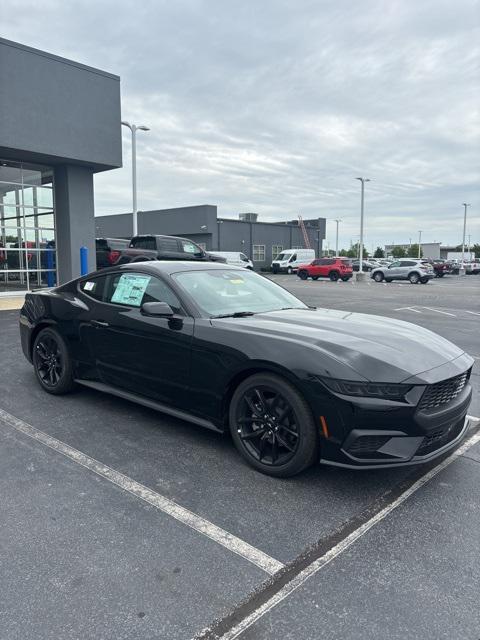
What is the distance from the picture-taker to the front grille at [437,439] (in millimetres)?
2945

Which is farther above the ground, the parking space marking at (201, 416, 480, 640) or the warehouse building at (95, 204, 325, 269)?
the warehouse building at (95, 204, 325, 269)

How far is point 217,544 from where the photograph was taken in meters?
2.56

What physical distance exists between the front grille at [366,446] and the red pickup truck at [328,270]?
3063 cm

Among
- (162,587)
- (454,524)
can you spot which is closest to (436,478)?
(454,524)

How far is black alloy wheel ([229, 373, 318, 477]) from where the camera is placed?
10.1 ft

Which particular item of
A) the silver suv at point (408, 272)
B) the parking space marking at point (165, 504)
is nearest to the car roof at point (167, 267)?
the parking space marking at point (165, 504)

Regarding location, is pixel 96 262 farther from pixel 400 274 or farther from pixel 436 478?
pixel 400 274

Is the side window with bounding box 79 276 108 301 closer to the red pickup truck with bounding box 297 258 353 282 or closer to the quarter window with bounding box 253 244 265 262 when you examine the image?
the red pickup truck with bounding box 297 258 353 282

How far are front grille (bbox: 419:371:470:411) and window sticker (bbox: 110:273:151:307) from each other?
96.9 inches

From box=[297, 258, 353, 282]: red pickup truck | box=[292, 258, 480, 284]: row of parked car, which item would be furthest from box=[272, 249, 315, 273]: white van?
box=[297, 258, 353, 282]: red pickup truck

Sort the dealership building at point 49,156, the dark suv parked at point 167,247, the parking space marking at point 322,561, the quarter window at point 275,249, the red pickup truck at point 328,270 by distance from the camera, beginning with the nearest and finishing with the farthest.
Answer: the parking space marking at point 322,561 → the dealership building at point 49,156 → the dark suv parked at point 167,247 → the red pickup truck at point 328,270 → the quarter window at point 275,249

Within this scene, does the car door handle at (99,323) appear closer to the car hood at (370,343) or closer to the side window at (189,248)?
the car hood at (370,343)

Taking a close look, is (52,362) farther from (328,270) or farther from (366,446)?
(328,270)

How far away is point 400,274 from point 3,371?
29.5 m
